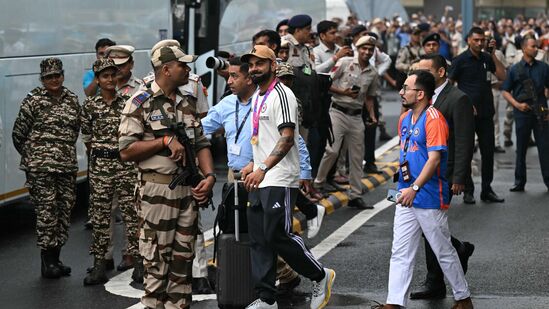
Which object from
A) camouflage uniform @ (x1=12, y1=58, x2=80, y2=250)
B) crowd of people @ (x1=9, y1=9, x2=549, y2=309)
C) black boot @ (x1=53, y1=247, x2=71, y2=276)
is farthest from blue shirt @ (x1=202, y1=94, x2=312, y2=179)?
black boot @ (x1=53, y1=247, x2=71, y2=276)

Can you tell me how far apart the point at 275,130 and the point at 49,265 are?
3.03 meters

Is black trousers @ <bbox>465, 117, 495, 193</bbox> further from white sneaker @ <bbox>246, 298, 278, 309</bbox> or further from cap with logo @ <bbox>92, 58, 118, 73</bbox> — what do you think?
white sneaker @ <bbox>246, 298, 278, 309</bbox>

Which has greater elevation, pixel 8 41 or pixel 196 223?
pixel 8 41

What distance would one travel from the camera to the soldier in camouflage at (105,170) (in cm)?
1053

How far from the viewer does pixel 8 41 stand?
1255cm

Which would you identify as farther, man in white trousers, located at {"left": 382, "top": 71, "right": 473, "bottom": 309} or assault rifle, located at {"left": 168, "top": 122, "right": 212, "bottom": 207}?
man in white trousers, located at {"left": 382, "top": 71, "right": 473, "bottom": 309}

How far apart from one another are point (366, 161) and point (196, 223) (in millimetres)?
9206

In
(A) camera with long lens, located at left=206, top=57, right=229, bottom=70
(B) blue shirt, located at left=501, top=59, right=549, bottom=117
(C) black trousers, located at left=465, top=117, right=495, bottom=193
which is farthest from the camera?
(B) blue shirt, located at left=501, top=59, right=549, bottom=117

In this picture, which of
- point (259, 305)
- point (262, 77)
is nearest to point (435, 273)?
point (259, 305)

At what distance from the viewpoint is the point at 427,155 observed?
8.84 metres

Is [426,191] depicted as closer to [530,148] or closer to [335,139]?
[335,139]

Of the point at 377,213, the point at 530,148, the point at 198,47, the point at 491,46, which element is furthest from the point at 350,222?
the point at 530,148

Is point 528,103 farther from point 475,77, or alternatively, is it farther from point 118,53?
point 118,53

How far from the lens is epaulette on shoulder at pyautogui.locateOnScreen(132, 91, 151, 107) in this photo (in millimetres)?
8359
